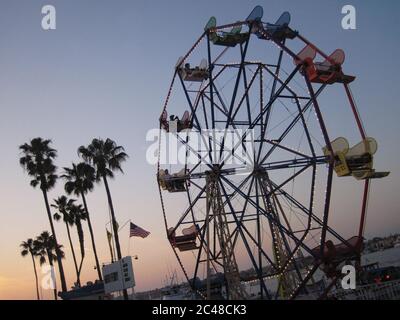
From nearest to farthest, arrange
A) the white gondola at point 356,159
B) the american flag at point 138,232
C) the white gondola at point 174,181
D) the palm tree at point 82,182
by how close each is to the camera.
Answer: the white gondola at point 356,159
the white gondola at point 174,181
the american flag at point 138,232
the palm tree at point 82,182

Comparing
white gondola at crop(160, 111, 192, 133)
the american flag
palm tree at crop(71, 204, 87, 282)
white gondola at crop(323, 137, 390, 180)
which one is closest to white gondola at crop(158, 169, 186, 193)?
white gondola at crop(160, 111, 192, 133)

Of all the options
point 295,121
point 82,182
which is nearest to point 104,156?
point 82,182

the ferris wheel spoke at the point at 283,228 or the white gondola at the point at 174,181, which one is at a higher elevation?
the white gondola at the point at 174,181

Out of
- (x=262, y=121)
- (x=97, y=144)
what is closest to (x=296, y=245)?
(x=262, y=121)

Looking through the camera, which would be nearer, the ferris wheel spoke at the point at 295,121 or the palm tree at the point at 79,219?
the ferris wheel spoke at the point at 295,121

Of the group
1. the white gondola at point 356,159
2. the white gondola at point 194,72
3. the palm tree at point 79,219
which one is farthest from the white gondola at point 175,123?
the palm tree at point 79,219

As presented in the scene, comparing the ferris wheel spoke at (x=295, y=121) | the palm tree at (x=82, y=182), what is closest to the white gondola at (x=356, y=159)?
the ferris wheel spoke at (x=295, y=121)

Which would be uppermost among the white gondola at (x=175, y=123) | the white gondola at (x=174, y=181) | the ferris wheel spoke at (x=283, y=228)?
the white gondola at (x=175, y=123)

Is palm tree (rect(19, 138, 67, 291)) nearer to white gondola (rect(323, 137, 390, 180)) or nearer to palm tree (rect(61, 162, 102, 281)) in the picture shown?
palm tree (rect(61, 162, 102, 281))

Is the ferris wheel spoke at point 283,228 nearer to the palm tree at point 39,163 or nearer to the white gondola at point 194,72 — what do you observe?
the white gondola at point 194,72

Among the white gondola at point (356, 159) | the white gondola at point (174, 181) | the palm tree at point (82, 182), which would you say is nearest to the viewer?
the white gondola at point (356, 159)
